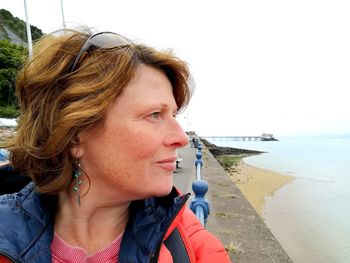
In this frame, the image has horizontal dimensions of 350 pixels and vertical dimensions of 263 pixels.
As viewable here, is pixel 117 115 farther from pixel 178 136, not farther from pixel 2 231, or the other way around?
pixel 2 231

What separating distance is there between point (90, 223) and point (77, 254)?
13cm

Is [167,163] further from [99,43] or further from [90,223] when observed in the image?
[99,43]

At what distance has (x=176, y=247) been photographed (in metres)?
1.17

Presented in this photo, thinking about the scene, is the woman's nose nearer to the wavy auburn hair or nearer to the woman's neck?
the wavy auburn hair

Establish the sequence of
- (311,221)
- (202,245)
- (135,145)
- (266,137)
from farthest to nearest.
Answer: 1. (266,137)
2. (311,221)
3. (202,245)
4. (135,145)

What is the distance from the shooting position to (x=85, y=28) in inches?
52.9

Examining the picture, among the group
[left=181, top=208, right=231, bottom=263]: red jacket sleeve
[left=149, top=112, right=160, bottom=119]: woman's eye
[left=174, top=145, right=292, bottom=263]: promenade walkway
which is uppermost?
[left=149, top=112, right=160, bottom=119]: woman's eye

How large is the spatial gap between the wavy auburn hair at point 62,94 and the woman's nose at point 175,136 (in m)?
0.25

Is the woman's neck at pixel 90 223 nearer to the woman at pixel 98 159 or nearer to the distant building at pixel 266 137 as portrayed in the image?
the woman at pixel 98 159

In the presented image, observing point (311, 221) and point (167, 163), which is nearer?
point (167, 163)

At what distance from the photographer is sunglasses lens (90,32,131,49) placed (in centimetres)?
120

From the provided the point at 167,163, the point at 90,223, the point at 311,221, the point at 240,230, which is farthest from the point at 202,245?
the point at 311,221

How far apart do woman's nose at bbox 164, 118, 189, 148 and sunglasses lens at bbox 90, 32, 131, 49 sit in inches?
15.0

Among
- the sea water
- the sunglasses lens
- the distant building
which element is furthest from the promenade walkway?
the distant building
